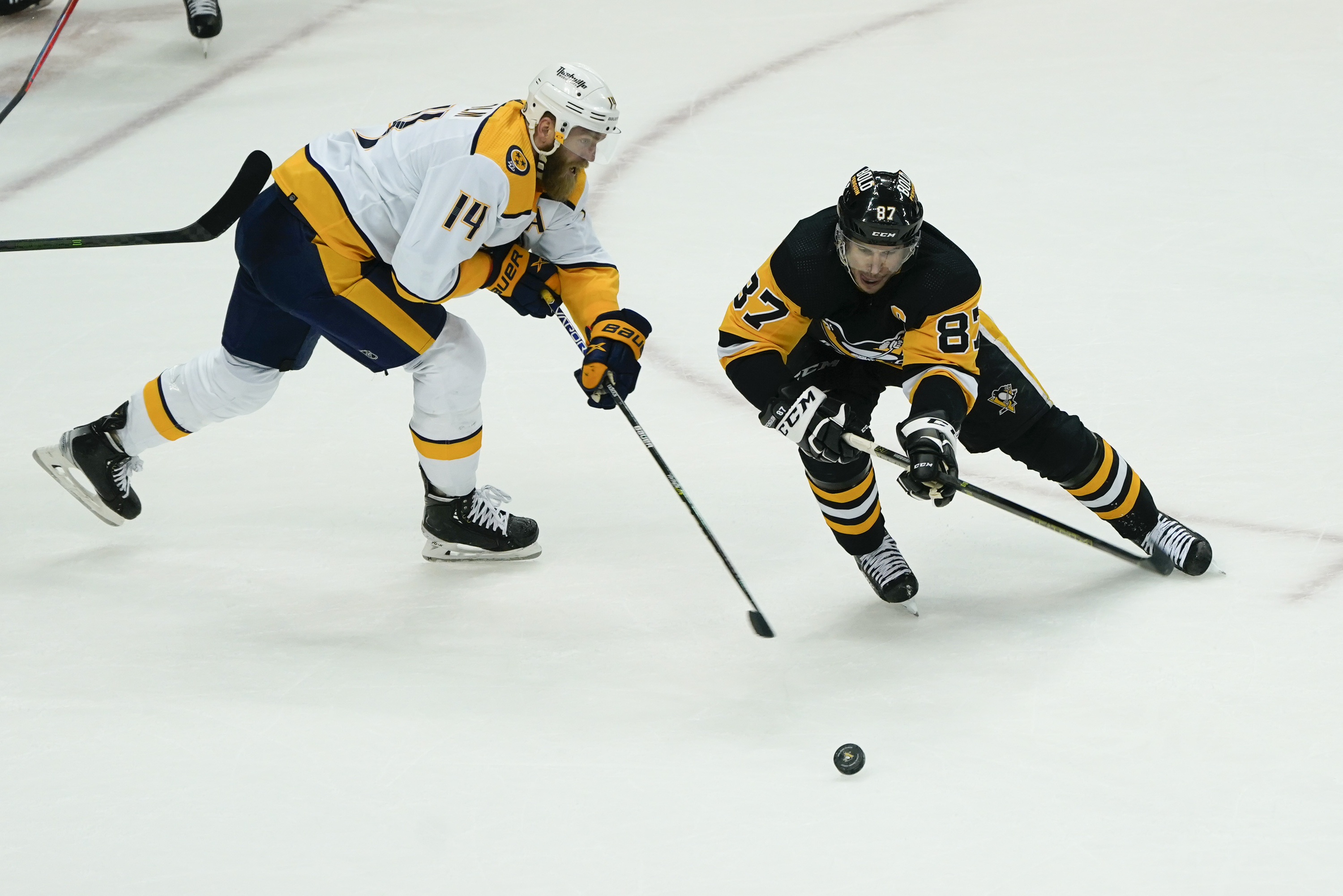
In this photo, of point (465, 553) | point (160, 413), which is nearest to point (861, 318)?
point (465, 553)

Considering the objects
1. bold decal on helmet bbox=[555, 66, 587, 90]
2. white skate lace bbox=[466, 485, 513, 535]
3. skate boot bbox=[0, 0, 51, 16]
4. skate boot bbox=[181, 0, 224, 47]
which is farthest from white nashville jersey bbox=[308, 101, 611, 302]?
skate boot bbox=[0, 0, 51, 16]

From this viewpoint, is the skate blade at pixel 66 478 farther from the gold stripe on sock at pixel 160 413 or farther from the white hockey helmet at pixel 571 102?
the white hockey helmet at pixel 571 102

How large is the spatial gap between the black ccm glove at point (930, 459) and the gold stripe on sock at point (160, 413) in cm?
163

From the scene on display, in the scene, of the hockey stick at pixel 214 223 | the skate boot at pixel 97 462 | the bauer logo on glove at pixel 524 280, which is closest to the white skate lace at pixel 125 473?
the skate boot at pixel 97 462

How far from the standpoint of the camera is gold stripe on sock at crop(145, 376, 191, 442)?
3221 mm

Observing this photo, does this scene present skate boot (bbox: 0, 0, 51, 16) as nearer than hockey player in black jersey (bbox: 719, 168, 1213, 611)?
No

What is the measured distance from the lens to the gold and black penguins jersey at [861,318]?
2725 mm

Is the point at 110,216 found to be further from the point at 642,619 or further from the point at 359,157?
the point at 642,619

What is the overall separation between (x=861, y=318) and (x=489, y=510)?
988 millimetres

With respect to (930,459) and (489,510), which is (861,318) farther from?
(489,510)

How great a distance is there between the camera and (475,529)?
3246 millimetres

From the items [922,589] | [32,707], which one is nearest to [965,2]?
[922,589]

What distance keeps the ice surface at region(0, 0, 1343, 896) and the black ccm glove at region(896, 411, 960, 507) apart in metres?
0.33

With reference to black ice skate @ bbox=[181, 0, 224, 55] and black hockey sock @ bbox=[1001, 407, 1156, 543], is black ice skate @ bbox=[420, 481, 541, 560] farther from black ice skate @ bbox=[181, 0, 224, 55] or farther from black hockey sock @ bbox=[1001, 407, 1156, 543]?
black ice skate @ bbox=[181, 0, 224, 55]
